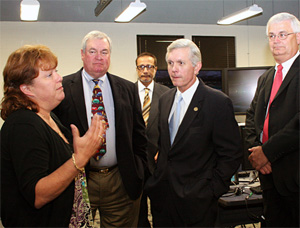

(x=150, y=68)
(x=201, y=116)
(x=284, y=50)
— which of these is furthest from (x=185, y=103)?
(x=150, y=68)

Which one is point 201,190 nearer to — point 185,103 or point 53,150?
point 185,103

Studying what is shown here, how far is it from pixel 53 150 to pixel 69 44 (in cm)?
703

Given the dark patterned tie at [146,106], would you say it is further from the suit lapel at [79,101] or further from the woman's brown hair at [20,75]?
the woman's brown hair at [20,75]

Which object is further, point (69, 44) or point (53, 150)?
point (69, 44)

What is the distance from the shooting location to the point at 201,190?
7.11 ft

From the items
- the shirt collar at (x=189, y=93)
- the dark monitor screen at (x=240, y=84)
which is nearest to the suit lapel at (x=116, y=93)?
the shirt collar at (x=189, y=93)

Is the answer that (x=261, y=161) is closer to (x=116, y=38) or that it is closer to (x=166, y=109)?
(x=166, y=109)

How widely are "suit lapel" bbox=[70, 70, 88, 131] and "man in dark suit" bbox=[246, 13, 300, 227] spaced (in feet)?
4.10

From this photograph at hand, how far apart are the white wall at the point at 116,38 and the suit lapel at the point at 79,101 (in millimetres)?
5846

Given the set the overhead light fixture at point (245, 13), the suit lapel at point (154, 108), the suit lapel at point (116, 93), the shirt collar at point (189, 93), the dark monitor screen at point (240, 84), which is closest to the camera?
the shirt collar at point (189, 93)

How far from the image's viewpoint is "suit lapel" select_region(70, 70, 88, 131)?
2.43 m

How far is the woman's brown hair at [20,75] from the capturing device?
1.62 meters

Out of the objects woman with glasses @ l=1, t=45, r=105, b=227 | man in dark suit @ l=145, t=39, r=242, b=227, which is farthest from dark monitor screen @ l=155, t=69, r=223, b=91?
woman with glasses @ l=1, t=45, r=105, b=227

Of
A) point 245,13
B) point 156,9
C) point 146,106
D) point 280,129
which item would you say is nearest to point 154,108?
point 146,106
